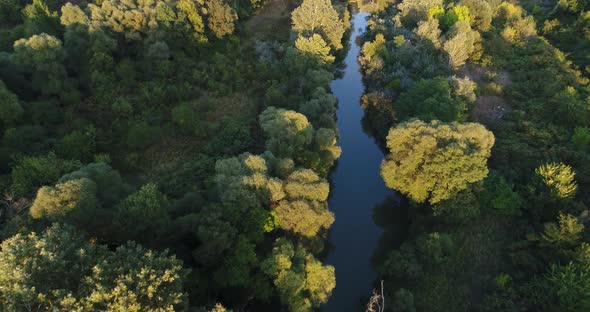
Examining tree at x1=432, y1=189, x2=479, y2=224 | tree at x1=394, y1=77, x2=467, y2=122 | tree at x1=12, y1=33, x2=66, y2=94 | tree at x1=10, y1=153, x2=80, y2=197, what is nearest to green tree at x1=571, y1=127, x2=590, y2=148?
tree at x1=394, y1=77, x2=467, y2=122

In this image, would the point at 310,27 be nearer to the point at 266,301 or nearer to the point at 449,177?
the point at 449,177

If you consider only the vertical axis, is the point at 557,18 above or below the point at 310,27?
below

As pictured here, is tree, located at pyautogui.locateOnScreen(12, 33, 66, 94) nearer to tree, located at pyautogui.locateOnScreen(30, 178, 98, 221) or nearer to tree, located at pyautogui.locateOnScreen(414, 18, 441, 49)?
tree, located at pyautogui.locateOnScreen(30, 178, 98, 221)

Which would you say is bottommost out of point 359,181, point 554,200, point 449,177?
point 359,181

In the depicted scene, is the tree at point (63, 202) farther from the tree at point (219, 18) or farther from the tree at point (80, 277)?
the tree at point (219, 18)

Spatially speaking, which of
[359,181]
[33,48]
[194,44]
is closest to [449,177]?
[359,181]

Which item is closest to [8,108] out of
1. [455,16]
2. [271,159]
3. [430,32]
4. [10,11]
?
[271,159]
